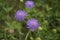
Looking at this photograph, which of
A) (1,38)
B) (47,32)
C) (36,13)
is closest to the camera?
(1,38)

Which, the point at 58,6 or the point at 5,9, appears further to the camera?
the point at 58,6

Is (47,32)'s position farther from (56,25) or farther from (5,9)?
(5,9)

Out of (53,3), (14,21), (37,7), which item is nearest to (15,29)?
(14,21)

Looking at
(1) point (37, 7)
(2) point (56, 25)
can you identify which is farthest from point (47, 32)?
(1) point (37, 7)

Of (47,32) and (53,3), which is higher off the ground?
(53,3)

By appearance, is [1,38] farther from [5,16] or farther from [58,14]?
[58,14]

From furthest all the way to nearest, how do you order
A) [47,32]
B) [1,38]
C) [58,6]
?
[58,6], [47,32], [1,38]
